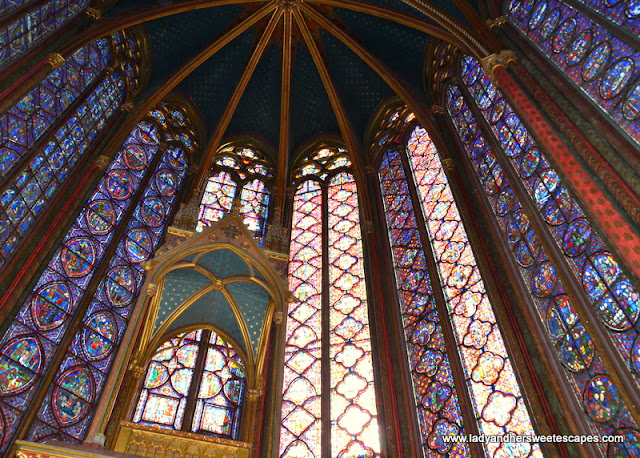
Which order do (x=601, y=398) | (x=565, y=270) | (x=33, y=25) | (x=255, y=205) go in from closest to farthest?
(x=601, y=398), (x=565, y=270), (x=33, y=25), (x=255, y=205)

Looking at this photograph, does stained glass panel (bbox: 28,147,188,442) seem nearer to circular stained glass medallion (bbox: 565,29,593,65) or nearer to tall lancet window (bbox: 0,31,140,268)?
tall lancet window (bbox: 0,31,140,268)

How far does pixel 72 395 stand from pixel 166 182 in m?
4.78

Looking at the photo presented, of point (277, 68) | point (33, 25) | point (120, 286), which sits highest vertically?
point (277, 68)

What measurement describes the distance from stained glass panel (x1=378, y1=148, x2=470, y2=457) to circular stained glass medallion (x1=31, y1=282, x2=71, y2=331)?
4.76m

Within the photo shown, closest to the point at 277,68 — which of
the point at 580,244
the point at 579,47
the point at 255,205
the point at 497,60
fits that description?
the point at 255,205

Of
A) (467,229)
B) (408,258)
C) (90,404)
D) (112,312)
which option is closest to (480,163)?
(467,229)

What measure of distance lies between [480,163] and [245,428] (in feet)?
17.0

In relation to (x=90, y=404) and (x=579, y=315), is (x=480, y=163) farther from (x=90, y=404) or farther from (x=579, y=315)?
(x=90, y=404)

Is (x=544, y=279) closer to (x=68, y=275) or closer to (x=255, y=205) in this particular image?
(x=68, y=275)

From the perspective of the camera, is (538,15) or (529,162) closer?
(529,162)

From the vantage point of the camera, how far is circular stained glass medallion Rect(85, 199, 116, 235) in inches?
336

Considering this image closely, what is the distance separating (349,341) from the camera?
8.23 meters

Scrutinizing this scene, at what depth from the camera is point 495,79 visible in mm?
7371

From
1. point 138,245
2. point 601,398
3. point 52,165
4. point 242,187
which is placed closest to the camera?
point 601,398
